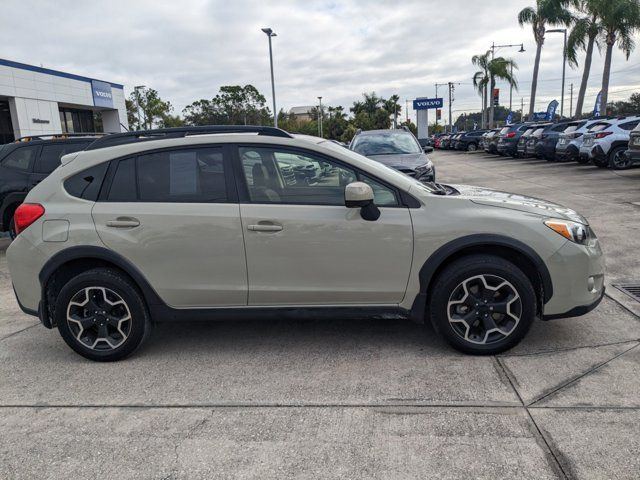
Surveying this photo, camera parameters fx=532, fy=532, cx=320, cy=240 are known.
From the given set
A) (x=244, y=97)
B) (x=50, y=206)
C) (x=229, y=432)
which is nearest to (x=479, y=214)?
(x=229, y=432)

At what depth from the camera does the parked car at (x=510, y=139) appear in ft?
85.6

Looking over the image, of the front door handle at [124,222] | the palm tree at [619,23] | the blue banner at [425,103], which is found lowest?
the front door handle at [124,222]

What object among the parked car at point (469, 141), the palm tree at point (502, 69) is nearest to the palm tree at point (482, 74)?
the palm tree at point (502, 69)

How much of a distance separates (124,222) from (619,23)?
31.9 meters

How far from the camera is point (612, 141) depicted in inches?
631

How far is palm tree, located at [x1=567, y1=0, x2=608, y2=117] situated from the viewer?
29609mm

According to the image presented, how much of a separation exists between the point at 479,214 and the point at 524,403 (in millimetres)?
1284

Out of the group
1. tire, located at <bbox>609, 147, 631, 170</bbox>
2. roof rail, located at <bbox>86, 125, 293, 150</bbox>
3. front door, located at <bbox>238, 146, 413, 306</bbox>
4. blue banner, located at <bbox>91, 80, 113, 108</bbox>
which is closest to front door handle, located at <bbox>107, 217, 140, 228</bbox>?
roof rail, located at <bbox>86, 125, 293, 150</bbox>

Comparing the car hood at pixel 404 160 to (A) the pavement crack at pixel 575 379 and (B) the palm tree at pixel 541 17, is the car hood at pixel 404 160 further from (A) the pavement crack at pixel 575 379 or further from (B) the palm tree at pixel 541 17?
(B) the palm tree at pixel 541 17

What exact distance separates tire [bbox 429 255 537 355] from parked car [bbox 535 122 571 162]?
19.3 m

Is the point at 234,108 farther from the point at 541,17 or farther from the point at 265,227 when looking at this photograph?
the point at 265,227

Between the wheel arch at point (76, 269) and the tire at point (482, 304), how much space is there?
6.80ft

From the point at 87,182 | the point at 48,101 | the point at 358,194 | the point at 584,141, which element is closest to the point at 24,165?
the point at 87,182

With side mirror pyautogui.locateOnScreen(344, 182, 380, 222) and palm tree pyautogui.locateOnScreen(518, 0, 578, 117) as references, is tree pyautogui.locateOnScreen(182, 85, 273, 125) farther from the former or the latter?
side mirror pyautogui.locateOnScreen(344, 182, 380, 222)
